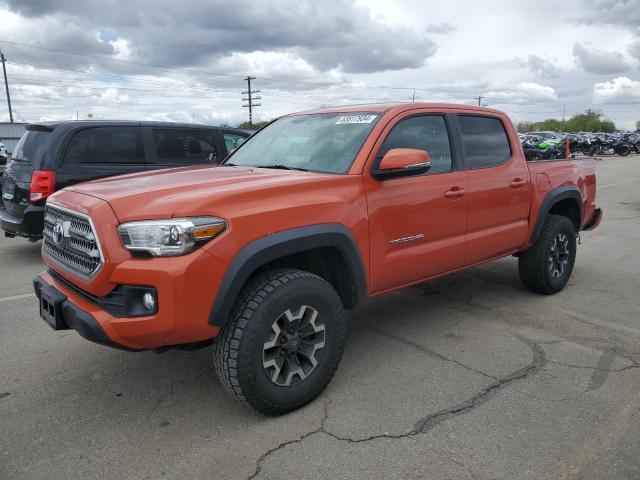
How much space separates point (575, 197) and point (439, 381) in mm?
2895

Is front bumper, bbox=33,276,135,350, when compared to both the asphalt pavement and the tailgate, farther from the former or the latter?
the tailgate

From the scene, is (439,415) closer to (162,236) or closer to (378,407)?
(378,407)

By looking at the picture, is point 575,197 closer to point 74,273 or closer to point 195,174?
point 195,174

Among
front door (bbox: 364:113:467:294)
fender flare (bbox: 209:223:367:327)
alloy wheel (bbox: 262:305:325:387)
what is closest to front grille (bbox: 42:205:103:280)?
→ fender flare (bbox: 209:223:367:327)

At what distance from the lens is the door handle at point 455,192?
3.84 m

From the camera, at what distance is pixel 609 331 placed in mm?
4195

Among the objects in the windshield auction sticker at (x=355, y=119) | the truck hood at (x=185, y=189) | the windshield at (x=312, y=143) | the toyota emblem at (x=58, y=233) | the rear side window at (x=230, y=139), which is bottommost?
the toyota emblem at (x=58, y=233)

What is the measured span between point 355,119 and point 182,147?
14.8ft

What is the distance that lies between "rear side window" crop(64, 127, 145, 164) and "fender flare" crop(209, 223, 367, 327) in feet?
15.5

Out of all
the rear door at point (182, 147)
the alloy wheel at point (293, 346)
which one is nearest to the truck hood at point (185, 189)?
the alloy wheel at point (293, 346)

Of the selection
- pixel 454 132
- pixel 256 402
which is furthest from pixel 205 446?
pixel 454 132

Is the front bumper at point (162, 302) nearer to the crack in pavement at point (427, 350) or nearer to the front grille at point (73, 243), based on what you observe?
the front grille at point (73, 243)

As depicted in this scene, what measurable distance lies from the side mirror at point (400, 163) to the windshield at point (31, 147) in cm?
491

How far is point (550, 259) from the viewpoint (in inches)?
196
